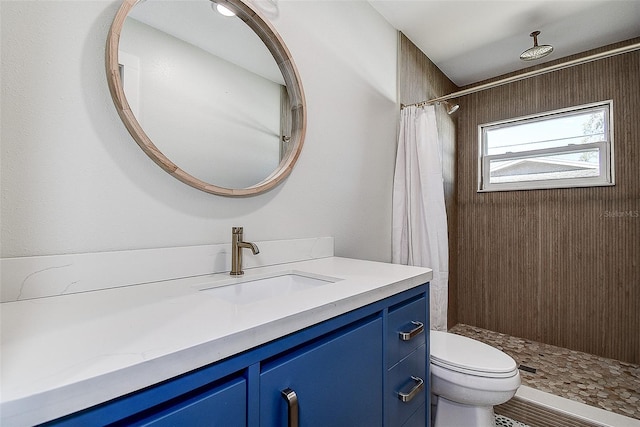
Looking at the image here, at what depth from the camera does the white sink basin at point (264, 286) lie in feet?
3.26

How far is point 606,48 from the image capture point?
95.0 inches

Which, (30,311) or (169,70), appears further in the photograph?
(169,70)

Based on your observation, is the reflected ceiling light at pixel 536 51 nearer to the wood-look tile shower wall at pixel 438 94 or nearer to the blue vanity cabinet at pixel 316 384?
the wood-look tile shower wall at pixel 438 94

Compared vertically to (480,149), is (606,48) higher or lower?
higher

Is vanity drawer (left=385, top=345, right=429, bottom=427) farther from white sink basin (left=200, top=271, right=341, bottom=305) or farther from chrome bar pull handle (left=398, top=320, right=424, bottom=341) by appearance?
white sink basin (left=200, top=271, right=341, bottom=305)

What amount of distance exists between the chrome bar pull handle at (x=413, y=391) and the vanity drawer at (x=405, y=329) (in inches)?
4.7

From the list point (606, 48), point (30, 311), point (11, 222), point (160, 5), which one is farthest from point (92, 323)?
point (606, 48)

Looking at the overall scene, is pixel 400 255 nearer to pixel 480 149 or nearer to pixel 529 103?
pixel 480 149

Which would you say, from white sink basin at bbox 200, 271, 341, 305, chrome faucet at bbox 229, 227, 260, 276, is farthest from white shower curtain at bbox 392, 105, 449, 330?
chrome faucet at bbox 229, 227, 260, 276

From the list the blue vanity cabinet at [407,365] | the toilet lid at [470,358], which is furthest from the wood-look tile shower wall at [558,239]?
the blue vanity cabinet at [407,365]

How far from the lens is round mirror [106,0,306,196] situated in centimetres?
94

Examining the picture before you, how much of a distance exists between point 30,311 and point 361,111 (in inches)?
66.9

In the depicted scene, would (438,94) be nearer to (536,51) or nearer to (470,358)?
(536,51)

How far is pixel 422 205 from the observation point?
6.63ft
